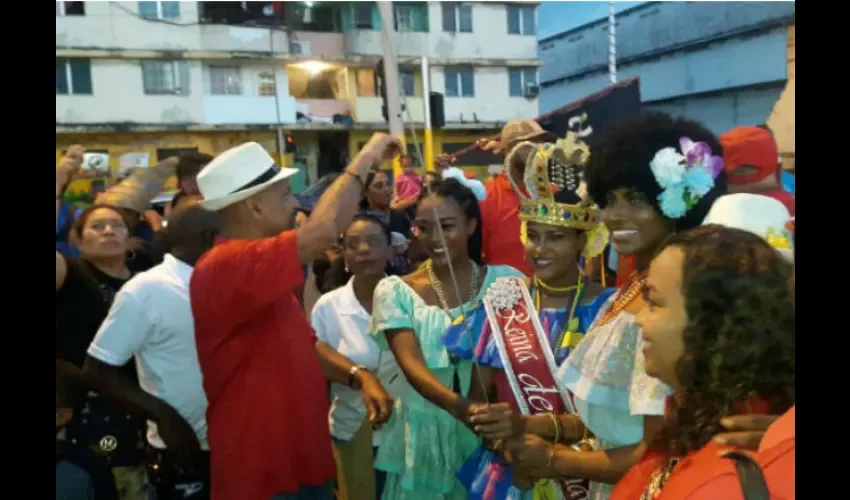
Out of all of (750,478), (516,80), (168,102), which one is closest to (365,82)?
(168,102)

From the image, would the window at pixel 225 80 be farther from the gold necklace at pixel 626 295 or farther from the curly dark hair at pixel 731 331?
the curly dark hair at pixel 731 331

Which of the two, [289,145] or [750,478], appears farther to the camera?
[289,145]

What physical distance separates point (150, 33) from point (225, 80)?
204 cm

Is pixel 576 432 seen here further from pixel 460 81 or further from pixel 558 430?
pixel 460 81

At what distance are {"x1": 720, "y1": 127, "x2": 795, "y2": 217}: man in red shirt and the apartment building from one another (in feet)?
15.3

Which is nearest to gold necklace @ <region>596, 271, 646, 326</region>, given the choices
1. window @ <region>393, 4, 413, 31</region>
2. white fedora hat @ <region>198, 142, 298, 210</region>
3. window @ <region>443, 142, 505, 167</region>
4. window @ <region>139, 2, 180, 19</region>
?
white fedora hat @ <region>198, 142, 298, 210</region>

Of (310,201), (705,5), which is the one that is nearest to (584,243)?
(705,5)

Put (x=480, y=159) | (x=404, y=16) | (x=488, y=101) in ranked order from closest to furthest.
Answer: (x=480, y=159), (x=404, y=16), (x=488, y=101)

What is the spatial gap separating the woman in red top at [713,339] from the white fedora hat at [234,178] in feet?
4.56

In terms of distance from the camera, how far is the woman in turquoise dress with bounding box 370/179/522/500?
85.4 inches

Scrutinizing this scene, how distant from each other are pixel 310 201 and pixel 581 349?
5.13 m

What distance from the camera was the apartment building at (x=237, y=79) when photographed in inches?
334

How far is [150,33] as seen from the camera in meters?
9.36
